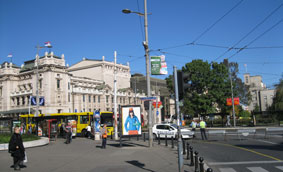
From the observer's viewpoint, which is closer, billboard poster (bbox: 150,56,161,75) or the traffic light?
the traffic light

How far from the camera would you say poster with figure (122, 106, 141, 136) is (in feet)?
60.0

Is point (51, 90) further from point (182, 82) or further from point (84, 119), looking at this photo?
point (182, 82)

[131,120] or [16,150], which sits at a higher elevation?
[131,120]

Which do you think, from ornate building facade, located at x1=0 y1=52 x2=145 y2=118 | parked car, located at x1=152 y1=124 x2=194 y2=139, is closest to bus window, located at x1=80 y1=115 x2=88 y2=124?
parked car, located at x1=152 y1=124 x2=194 y2=139

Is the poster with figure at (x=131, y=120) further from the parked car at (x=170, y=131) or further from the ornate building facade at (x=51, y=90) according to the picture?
the ornate building facade at (x=51, y=90)

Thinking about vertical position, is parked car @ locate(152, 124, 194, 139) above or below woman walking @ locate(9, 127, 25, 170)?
below

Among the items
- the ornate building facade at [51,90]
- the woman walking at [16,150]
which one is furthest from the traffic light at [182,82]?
the ornate building facade at [51,90]

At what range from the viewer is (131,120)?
1839cm

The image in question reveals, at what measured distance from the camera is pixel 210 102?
44.8m

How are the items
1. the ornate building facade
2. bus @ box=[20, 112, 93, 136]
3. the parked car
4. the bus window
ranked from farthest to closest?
the ornate building facade
the bus window
bus @ box=[20, 112, 93, 136]
the parked car

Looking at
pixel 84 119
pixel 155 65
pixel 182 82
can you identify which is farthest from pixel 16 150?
pixel 84 119

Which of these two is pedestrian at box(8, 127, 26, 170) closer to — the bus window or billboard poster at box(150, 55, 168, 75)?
billboard poster at box(150, 55, 168, 75)

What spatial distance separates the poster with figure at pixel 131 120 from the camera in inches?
720

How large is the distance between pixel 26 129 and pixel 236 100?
3245cm
